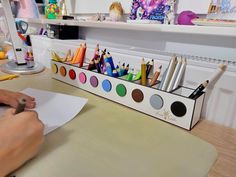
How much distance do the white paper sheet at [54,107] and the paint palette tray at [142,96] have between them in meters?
0.09

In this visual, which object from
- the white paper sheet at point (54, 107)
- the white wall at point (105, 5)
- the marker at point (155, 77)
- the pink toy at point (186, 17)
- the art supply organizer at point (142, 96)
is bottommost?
the white paper sheet at point (54, 107)

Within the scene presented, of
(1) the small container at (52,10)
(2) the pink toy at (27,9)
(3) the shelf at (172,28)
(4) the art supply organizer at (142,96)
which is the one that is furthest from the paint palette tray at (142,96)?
(2) the pink toy at (27,9)

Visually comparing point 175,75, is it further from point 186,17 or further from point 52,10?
point 52,10

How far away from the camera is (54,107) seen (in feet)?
1.88

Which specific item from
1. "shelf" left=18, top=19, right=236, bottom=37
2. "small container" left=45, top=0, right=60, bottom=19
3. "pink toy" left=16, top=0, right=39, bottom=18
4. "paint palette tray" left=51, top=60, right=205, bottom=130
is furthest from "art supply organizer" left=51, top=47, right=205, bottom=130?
"pink toy" left=16, top=0, right=39, bottom=18

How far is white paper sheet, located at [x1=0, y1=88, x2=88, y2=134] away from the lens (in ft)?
1.67

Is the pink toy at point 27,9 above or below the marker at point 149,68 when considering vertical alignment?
above

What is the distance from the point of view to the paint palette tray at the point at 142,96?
1.63ft

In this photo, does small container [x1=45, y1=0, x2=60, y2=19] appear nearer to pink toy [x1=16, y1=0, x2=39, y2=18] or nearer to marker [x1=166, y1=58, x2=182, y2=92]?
pink toy [x1=16, y1=0, x2=39, y2=18]

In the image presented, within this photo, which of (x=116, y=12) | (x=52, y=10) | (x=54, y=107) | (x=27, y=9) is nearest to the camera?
(x=54, y=107)

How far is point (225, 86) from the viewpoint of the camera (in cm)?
52

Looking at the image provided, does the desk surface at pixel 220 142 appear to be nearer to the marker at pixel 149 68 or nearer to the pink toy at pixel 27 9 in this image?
the marker at pixel 149 68

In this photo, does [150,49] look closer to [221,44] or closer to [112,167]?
[221,44]

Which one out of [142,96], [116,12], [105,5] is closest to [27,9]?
[105,5]
